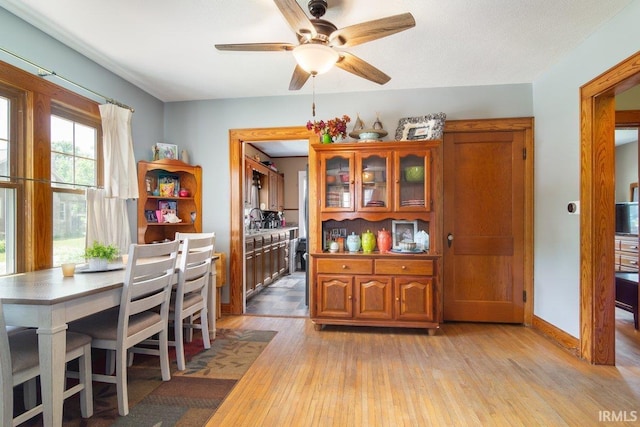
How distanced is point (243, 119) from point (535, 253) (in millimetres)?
3497

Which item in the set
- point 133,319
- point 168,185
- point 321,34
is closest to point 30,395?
point 133,319

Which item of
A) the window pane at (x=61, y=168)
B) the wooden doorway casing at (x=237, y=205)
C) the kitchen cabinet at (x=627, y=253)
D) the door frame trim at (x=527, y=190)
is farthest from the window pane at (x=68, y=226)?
the kitchen cabinet at (x=627, y=253)

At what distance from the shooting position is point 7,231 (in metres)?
2.21

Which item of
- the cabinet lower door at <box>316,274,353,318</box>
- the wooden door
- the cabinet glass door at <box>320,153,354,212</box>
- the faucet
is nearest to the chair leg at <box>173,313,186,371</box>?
the cabinet lower door at <box>316,274,353,318</box>

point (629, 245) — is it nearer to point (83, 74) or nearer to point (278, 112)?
point (278, 112)

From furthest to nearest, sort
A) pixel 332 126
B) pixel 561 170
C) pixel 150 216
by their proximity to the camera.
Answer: pixel 150 216 < pixel 332 126 < pixel 561 170

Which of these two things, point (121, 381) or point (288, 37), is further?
point (288, 37)

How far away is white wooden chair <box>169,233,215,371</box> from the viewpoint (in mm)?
2357

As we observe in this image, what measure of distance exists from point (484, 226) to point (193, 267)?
2923mm

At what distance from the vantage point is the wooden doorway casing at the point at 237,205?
11.9 ft

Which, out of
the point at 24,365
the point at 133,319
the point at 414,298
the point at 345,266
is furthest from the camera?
the point at 345,266

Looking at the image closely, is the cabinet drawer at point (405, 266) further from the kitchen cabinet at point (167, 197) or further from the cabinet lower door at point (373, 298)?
the kitchen cabinet at point (167, 197)

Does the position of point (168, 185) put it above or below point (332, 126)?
below

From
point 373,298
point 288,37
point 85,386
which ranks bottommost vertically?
point 85,386
